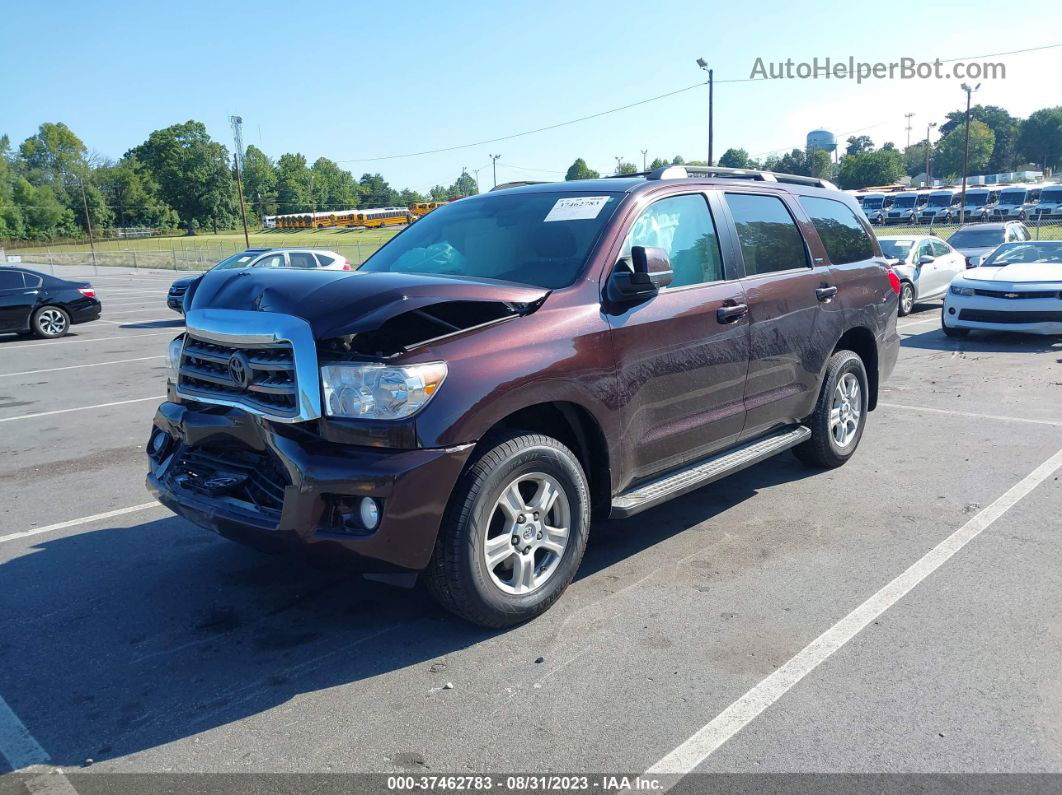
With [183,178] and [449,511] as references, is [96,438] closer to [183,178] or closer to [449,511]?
[449,511]

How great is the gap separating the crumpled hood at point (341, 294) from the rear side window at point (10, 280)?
14779 millimetres

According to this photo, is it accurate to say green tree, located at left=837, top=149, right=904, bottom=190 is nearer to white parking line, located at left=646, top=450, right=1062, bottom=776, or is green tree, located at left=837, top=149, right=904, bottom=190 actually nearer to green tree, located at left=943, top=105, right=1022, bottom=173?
green tree, located at left=943, top=105, right=1022, bottom=173

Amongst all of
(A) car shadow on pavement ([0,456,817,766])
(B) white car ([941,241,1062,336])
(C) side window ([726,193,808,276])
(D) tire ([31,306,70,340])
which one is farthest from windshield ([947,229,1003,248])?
(D) tire ([31,306,70,340])

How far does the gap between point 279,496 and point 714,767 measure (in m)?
1.96

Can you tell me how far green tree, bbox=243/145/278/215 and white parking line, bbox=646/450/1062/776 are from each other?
141474 millimetres

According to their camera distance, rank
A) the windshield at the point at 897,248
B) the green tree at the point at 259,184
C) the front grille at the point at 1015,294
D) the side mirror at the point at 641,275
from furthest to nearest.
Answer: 1. the green tree at the point at 259,184
2. the windshield at the point at 897,248
3. the front grille at the point at 1015,294
4. the side mirror at the point at 641,275

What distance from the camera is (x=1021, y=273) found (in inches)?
485

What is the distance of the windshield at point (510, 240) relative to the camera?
4285 mm

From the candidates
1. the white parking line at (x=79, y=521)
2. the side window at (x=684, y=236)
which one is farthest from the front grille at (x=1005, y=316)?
the white parking line at (x=79, y=521)

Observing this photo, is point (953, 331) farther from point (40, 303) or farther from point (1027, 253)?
point (40, 303)

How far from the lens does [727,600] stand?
407 centimetres

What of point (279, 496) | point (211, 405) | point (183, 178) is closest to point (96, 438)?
point (211, 405)

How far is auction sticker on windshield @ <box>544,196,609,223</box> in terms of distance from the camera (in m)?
4.46

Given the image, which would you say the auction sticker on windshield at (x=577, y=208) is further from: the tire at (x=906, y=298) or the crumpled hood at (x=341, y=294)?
the tire at (x=906, y=298)
